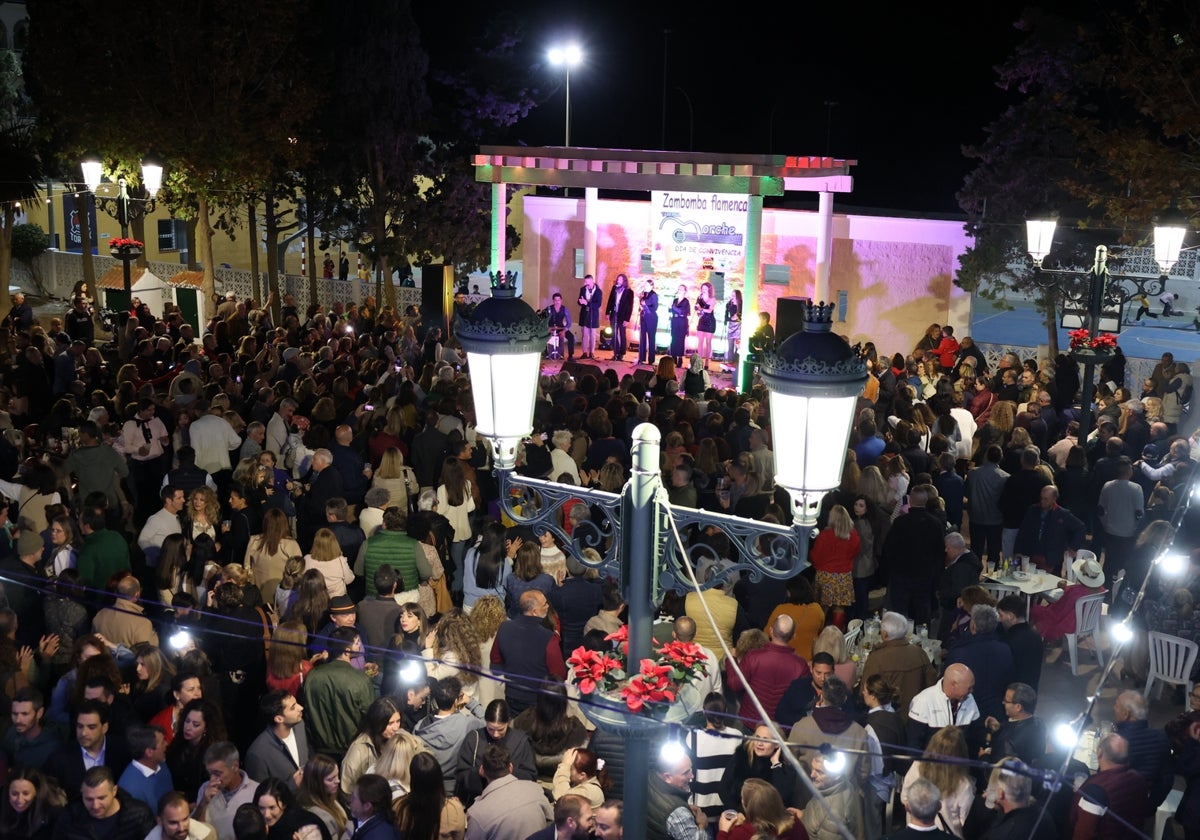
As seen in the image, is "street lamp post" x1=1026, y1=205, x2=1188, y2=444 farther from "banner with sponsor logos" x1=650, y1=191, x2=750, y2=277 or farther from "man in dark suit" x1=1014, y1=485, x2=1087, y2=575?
"banner with sponsor logos" x1=650, y1=191, x2=750, y2=277

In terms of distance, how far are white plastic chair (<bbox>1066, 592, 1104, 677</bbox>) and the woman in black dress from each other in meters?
11.9

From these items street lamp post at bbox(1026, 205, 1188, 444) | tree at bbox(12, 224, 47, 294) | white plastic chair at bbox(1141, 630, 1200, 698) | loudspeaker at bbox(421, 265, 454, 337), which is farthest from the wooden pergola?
tree at bbox(12, 224, 47, 294)

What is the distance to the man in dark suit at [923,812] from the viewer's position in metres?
5.57

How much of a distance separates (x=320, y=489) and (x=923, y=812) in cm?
586

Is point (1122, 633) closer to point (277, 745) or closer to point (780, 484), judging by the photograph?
point (277, 745)

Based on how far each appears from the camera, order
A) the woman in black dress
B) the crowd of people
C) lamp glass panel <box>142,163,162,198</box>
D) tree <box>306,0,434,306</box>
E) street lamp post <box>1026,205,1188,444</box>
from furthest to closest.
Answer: tree <box>306,0,434,306</box> → the woman in black dress → lamp glass panel <box>142,163,162,198</box> → street lamp post <box>1026,205,1188,444</box> → the crowd of people

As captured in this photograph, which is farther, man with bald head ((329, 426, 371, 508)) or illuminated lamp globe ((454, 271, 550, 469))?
man with bald head ((329, 426, 371, 508))

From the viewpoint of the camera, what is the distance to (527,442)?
10922mm

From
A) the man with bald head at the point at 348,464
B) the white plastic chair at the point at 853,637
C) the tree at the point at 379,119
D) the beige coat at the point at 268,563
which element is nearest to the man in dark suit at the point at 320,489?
the man with bald head at the point at 348,464

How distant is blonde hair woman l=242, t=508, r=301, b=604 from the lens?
8500 mm

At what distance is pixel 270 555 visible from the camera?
8.51m

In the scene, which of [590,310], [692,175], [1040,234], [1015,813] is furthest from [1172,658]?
[590,310]

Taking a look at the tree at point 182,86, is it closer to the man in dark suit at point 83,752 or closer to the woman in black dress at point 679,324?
the woman in black dress at point 679,324

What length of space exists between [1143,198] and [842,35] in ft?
78.5
